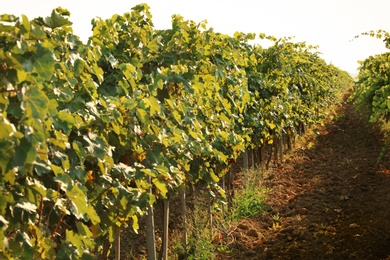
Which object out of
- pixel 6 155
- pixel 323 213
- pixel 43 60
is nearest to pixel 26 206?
pixel 6 155

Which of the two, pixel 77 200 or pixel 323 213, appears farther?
pixel 323 213

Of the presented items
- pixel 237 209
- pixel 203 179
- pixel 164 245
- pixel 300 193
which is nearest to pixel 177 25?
pixel 203 179

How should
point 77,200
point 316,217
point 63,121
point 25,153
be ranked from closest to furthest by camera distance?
point 25,153, point 77,200, point 63,121, point 316,217

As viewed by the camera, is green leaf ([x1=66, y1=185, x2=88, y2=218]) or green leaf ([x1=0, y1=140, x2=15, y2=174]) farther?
green leaf ([x1=66, y1=185, x2=88, y2=218])

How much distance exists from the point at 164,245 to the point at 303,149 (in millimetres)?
10206

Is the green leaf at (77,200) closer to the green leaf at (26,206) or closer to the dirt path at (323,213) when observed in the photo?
the green leaf at (26,206)

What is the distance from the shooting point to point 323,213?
848 centimetres

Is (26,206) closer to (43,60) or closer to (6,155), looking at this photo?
(6,155)

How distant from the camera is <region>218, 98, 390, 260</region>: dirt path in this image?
6.72 metres

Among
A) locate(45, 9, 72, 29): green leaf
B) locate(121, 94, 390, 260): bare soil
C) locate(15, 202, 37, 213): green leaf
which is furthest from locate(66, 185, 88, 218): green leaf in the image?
locate(121, 94, 390, 260): bare soil

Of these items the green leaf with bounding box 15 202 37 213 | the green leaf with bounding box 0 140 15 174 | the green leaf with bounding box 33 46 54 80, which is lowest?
the green leaf with bounding box 15 202 37 213

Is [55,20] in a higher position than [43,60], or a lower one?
higher

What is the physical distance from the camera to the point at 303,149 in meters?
14.9

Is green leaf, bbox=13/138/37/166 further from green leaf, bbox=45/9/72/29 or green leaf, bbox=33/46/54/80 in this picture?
green leaf, bbox=45/9/72/29
